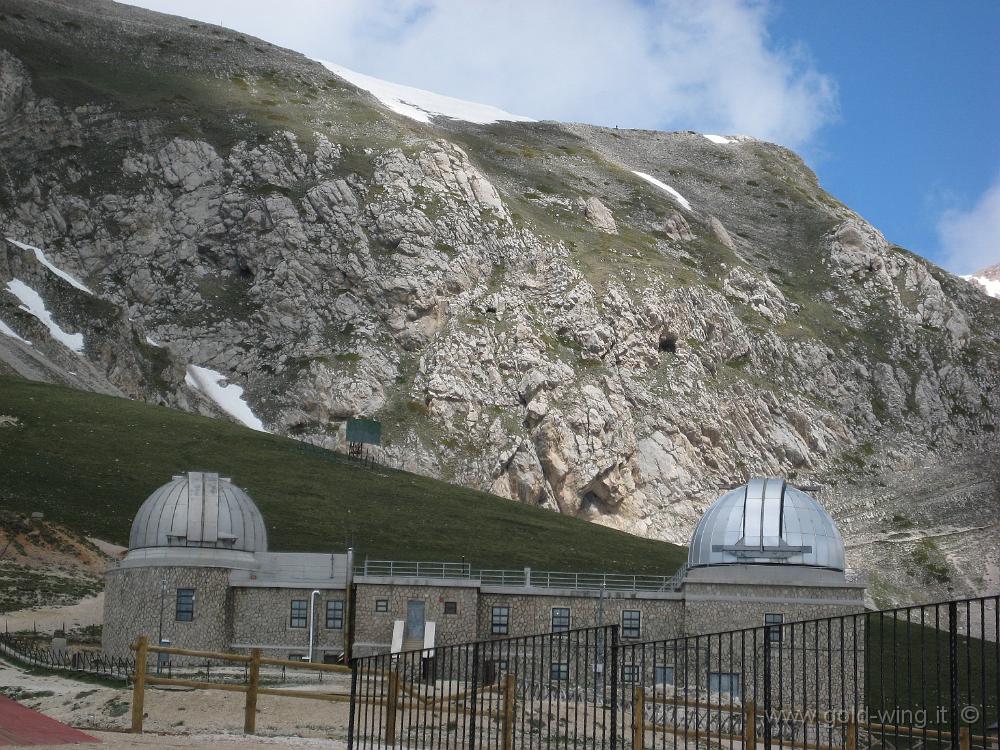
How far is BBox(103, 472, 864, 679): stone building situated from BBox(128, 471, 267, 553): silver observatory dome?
0.05 metres

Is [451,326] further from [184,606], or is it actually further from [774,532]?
[774,532]

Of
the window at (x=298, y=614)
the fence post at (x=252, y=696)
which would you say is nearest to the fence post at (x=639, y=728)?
the fence post at (x=252, y=696)

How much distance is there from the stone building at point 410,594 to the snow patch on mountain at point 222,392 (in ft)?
265

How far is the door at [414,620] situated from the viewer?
194ft

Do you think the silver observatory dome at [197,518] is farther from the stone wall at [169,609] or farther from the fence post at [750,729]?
the fence post at [750,729]

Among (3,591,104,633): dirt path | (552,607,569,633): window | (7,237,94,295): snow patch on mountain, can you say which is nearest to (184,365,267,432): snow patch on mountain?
(7,237,94,295): snow patch on mountain

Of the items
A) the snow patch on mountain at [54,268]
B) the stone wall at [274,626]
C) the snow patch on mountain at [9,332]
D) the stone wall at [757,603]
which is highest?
the snow patch on mountain at [54,268]

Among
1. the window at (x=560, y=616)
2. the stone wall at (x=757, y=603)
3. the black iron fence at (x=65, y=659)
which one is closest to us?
the black iron fence at (x=65, y=659)

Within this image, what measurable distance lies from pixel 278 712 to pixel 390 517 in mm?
73315

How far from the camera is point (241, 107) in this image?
595 ft

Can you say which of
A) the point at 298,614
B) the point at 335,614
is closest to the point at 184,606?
the point at 298,614

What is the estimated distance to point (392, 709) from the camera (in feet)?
92.8

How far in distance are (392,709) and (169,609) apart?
31.8 m

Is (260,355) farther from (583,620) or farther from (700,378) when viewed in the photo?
(583,620)
